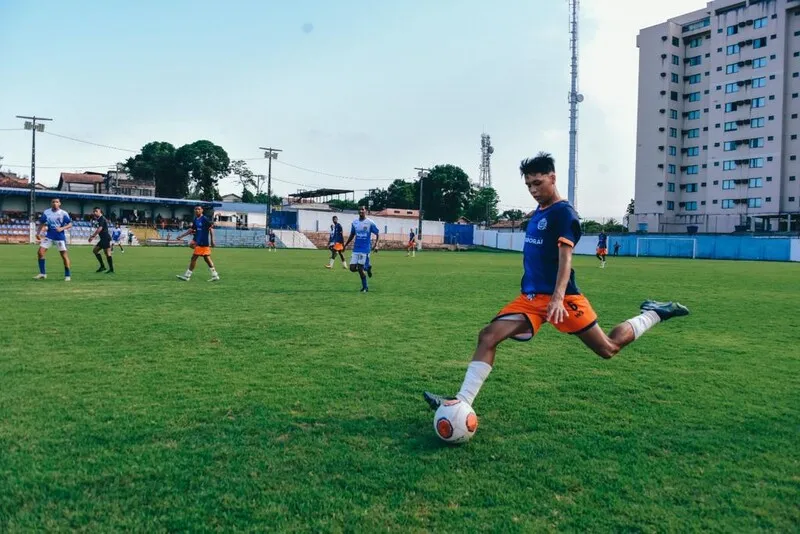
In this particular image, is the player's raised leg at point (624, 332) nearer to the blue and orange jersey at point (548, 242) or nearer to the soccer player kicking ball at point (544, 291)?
the soccer player kicking ball at point (544, 291)

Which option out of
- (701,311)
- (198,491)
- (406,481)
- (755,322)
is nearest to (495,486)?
(406,481)

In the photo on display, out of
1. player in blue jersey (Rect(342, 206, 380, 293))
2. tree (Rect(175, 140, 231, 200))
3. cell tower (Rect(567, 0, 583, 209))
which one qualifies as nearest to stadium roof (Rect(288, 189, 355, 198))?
tree (Rect(175, 140, 231, 200))

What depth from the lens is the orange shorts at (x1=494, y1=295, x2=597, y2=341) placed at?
4.75 meters

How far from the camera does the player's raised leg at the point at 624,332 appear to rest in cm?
492

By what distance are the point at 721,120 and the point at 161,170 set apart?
271ft

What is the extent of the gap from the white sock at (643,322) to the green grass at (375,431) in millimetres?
654

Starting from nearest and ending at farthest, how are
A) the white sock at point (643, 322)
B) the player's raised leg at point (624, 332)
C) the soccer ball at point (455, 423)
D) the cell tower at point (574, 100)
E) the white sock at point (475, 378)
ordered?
the soccer ball at point (455, 423), the white sock at point (475, 378), the player's raised leg at point (624, 332), the white sock at point (643, 322), the cell tower at point (574, 100)

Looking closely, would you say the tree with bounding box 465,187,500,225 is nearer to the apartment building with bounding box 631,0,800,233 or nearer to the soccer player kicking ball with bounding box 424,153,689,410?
the apartment building with bounding box 631,0,800,233

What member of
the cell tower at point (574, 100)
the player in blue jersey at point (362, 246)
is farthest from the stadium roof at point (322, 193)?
the player in blue jersey at point (362, 246)

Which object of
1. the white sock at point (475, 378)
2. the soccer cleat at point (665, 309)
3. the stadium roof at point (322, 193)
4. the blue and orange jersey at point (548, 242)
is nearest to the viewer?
the white sock at point (475, 378)

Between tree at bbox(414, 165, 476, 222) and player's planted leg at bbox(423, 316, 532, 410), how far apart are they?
314 feet

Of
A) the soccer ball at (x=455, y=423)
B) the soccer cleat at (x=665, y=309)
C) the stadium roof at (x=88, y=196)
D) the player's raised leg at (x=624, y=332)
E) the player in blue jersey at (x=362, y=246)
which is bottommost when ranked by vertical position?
the soccer ball at (x=455, y=423)

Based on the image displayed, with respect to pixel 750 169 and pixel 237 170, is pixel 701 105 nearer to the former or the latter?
pixel 750 169

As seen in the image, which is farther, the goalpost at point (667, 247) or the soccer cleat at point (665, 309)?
the goalpost at point (667, 247)
